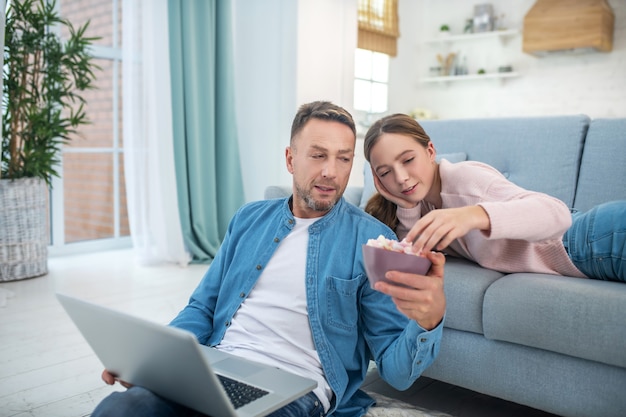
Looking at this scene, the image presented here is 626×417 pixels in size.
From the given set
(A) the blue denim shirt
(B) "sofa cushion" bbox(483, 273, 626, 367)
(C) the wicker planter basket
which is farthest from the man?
(C) the wicker planter basket

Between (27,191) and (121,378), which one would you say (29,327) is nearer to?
(27,191)

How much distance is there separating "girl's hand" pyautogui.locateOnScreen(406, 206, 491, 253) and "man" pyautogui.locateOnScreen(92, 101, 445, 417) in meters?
0.15

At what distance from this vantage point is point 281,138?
14.5 ft

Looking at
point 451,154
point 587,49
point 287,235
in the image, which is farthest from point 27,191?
point 587,49

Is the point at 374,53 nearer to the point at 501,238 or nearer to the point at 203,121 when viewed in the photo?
the point at 203,121

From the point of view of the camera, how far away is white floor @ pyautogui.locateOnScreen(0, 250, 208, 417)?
6.31ft

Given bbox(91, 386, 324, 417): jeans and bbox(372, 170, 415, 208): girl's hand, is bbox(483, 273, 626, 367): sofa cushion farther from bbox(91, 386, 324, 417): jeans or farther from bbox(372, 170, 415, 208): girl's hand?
bbox(91, 386, 324, 417): jeans

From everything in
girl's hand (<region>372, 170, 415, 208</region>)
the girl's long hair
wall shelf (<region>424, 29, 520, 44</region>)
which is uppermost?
wall shelf (<region>424, 29, 520, 44</region>)

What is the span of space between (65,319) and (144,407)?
1.99 meters

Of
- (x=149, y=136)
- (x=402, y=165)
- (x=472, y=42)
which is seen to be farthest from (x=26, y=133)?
(x=472, y=42)

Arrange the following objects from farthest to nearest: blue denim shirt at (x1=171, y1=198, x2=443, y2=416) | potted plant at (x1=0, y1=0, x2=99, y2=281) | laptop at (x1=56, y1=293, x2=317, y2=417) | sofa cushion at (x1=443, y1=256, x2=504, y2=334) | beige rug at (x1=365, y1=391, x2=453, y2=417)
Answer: potted plant at (x1=0, y1=0, x2=99, y2=281), sofa cushion at (x1=443, y1=256, x2=504, y2=334), beige rug at (x1=365, y1=391, x2=453, y2=417), blue denim shirt at (x1=171, y1=198, x2=443, y2=416), laptop at (x1=56, y1=293, x2=317, y2=417)

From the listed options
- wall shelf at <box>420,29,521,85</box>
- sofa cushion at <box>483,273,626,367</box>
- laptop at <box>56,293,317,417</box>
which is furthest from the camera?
wall shelf at <box>420,29,521,85</box>

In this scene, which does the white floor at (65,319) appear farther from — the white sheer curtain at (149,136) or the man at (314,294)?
the man at (314,294)

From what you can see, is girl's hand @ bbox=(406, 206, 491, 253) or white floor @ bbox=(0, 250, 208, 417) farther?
white floor @ bbox=(0, 250, 208, 417)
